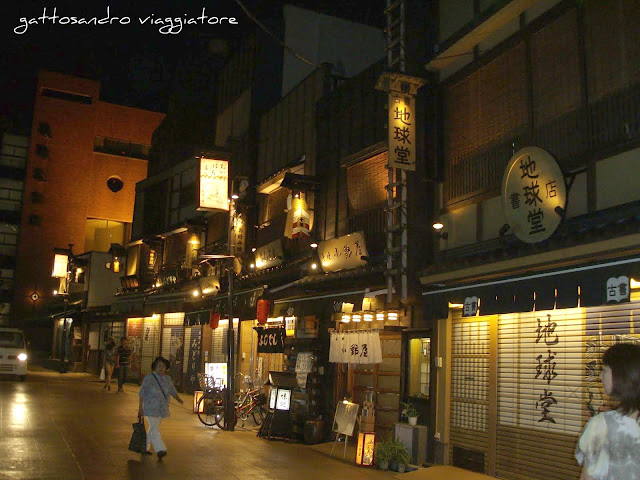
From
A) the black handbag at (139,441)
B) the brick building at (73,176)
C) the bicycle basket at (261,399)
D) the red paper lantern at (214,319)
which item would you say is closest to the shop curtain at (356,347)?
the bicycle basket at (261,399)

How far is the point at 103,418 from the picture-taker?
57.4 ft

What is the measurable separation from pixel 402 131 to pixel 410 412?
5.90 metres

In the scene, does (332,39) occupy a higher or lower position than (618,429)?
higher

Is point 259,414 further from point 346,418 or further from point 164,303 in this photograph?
point 164,303

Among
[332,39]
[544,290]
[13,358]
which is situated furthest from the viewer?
[13,358]

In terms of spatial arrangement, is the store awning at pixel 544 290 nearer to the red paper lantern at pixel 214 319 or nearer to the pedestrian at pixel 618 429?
the pedestrian at pixel 618 429

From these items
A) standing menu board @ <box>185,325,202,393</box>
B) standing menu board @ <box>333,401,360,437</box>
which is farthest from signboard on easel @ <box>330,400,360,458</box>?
standing menu board @ <box>185,325,202,393</box>

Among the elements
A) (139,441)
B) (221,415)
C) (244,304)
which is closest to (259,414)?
(221,415)

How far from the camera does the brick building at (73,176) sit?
52500 millimetres

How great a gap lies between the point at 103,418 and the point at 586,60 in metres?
14.8

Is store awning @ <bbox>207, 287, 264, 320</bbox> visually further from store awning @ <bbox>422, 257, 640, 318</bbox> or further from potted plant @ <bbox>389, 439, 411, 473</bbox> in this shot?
store awning @ <bbox>422, 257, 640, 318</bbox>

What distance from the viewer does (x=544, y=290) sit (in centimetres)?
975

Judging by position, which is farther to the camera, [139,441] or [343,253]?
[343,253]

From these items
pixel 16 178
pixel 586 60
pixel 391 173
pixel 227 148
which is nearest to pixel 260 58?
pixel 227 148
